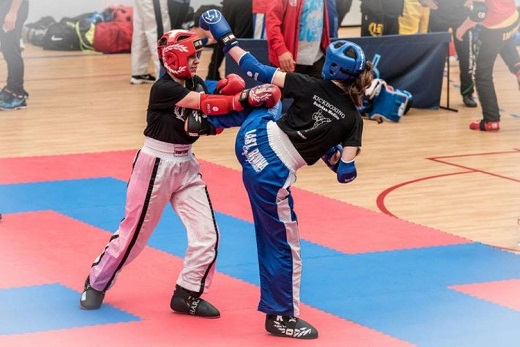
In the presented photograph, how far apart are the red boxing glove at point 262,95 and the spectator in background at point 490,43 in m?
6.92

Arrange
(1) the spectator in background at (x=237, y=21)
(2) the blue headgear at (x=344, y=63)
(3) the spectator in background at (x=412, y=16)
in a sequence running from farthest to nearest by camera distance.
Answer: (3) the spectator in background at (x=412, y=16) < (1) the spectator in background at (x=237, y=21) < (2) the blue headgear at (x=344, y=63)

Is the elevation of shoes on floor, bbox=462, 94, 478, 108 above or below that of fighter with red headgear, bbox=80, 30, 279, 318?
below

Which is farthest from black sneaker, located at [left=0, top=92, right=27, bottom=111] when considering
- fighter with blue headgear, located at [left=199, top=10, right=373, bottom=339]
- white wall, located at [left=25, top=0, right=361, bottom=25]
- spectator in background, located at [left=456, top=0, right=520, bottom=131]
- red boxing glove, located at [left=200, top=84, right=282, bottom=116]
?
fighter with blue headgear, located at [left=199, top=10, right=373, bottom=339]

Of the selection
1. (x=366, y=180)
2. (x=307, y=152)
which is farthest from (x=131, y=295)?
(x=366, y=180)

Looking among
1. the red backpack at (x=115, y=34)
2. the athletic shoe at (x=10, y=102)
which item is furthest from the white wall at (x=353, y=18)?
the athletic shoe at (x=10, y=102)

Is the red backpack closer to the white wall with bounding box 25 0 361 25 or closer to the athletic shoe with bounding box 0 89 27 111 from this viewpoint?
the white wall with bounding box 25 0 361 25

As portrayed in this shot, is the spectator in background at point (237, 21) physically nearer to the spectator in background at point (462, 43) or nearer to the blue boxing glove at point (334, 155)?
the spectator in background at point (462, 43)

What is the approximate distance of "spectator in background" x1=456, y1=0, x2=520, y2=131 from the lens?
12461 millimetres

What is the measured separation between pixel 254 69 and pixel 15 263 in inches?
95.0

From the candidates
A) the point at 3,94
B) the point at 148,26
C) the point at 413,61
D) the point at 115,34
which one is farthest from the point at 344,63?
the point at 115,34

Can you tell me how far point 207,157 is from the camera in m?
11.5

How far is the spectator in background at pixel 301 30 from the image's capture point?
10.8 metres

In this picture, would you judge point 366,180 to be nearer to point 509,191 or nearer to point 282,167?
point 509,191

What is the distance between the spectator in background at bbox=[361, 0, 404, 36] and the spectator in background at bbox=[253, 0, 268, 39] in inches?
61.8
